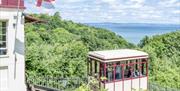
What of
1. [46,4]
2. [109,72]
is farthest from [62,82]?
[46,4]

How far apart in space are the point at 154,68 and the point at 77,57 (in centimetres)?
780

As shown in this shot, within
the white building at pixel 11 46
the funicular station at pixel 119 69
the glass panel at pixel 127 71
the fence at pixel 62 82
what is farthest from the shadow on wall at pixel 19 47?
the glass panel at pixel 127 71

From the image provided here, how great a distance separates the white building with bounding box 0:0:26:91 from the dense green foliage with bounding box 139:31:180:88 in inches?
543

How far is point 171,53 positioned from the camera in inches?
1911

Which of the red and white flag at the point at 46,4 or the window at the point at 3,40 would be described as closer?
the red and white flag at the point at 46,4

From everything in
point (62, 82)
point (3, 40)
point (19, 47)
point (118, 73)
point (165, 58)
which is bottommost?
point (165, 58)

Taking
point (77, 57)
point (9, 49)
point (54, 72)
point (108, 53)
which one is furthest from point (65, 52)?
point (9, 49)

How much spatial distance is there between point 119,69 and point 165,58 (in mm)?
22018

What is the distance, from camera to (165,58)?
42.1 m

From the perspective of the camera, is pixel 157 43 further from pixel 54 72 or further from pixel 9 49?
pixel 9 49

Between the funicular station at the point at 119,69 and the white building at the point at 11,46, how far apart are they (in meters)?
5.58

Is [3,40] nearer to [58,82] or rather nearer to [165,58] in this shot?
[58,82]

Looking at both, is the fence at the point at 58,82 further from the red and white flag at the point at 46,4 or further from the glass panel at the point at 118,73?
the red and white flag at the point at 46,4

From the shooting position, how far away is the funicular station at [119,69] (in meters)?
20.8
